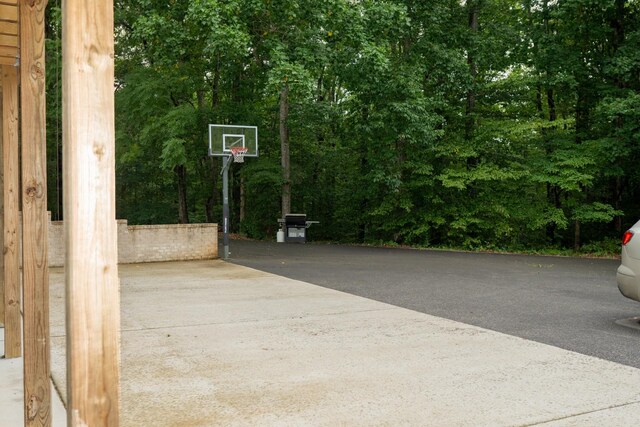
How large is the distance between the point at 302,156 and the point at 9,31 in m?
20.4

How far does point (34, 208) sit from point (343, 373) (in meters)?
2.49

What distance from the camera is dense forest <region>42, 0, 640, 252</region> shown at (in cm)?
1544

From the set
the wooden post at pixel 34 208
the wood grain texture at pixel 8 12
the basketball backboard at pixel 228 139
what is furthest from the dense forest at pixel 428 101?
the wooden post at pixel 34 208

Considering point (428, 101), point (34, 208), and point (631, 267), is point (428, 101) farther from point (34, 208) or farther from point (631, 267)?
point (34, 208)

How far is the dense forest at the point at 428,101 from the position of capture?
50.7ft

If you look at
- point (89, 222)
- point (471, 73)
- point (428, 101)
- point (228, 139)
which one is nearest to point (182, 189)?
point (228, 139)

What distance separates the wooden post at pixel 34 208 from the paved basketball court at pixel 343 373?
0.63 m

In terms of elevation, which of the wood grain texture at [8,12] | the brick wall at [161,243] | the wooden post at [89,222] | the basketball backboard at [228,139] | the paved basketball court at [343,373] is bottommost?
the paved basketball court at [343,373]

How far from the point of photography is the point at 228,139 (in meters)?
15.8

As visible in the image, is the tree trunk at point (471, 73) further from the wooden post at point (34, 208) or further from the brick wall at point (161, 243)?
the wooden post at point (34, 208)

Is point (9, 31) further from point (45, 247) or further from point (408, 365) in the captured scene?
point (408, 365)

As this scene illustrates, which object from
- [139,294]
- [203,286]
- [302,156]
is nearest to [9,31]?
[139,294]

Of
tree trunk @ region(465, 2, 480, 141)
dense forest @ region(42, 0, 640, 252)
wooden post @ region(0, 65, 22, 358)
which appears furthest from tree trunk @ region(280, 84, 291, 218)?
wooden post @ region(0, 65, 22, 358)

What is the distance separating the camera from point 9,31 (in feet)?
13.1
